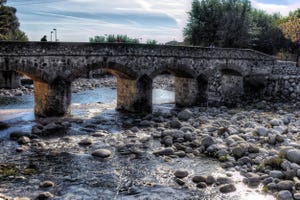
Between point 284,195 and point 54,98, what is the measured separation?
1460 centimetres

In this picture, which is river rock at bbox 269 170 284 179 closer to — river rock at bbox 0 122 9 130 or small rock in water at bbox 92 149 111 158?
small rock in water at bbox 92 149 111 158

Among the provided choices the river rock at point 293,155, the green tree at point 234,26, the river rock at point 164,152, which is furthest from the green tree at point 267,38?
the river rock at point 293,155

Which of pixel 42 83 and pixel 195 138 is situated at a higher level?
pixel 42 83

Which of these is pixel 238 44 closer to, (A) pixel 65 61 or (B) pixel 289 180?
(A) pixel 65 61

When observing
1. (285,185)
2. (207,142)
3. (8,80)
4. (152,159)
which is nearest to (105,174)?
(152,159)

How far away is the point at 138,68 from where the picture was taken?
25547 millimetres

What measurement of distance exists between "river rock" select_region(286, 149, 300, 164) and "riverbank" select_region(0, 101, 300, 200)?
4 centimetres

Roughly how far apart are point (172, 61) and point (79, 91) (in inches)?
644

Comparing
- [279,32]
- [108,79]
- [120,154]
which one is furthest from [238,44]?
[120,154]

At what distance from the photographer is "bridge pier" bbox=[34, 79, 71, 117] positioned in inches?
891

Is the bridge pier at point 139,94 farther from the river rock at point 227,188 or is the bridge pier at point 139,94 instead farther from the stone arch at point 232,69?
the river rock at point 227,188

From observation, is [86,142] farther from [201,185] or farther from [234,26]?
[234,26]

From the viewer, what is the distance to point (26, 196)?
12008mm

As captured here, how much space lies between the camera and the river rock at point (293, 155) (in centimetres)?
1471
